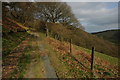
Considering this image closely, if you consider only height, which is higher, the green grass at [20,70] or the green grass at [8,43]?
the green grass at [8,43]

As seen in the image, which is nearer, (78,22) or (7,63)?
(7,63)

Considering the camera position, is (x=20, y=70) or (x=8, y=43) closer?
(x=20, y=70)

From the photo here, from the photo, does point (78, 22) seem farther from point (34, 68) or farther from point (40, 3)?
point (34, 68)

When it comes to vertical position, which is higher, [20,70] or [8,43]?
[8,43]

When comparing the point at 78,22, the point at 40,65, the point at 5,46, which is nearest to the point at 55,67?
the point at 40,65

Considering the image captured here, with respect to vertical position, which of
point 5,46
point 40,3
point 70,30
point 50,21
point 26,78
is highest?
point 40,3

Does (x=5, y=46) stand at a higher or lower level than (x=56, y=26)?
lower

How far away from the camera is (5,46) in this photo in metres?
9.54

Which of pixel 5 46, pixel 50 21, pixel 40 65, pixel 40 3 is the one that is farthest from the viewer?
pixel 50 21

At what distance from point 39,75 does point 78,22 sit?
22.3 metres

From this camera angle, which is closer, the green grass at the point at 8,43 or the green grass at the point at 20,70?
the green grass at the point at 20,70

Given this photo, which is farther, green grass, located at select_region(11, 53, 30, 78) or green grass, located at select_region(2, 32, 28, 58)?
green grass, located at select_region(2, 32, 28, 58)

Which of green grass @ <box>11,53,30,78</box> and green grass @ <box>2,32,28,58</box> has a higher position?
green grass @ <box>2,32,28,58</box>

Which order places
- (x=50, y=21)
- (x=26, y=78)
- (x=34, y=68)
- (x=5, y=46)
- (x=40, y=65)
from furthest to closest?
1. (x=50, y=21)
2. (x=5, y=46)
3. (x=40, y=65)
4. (x=34, y=68)
5. (x=26, y=78)
